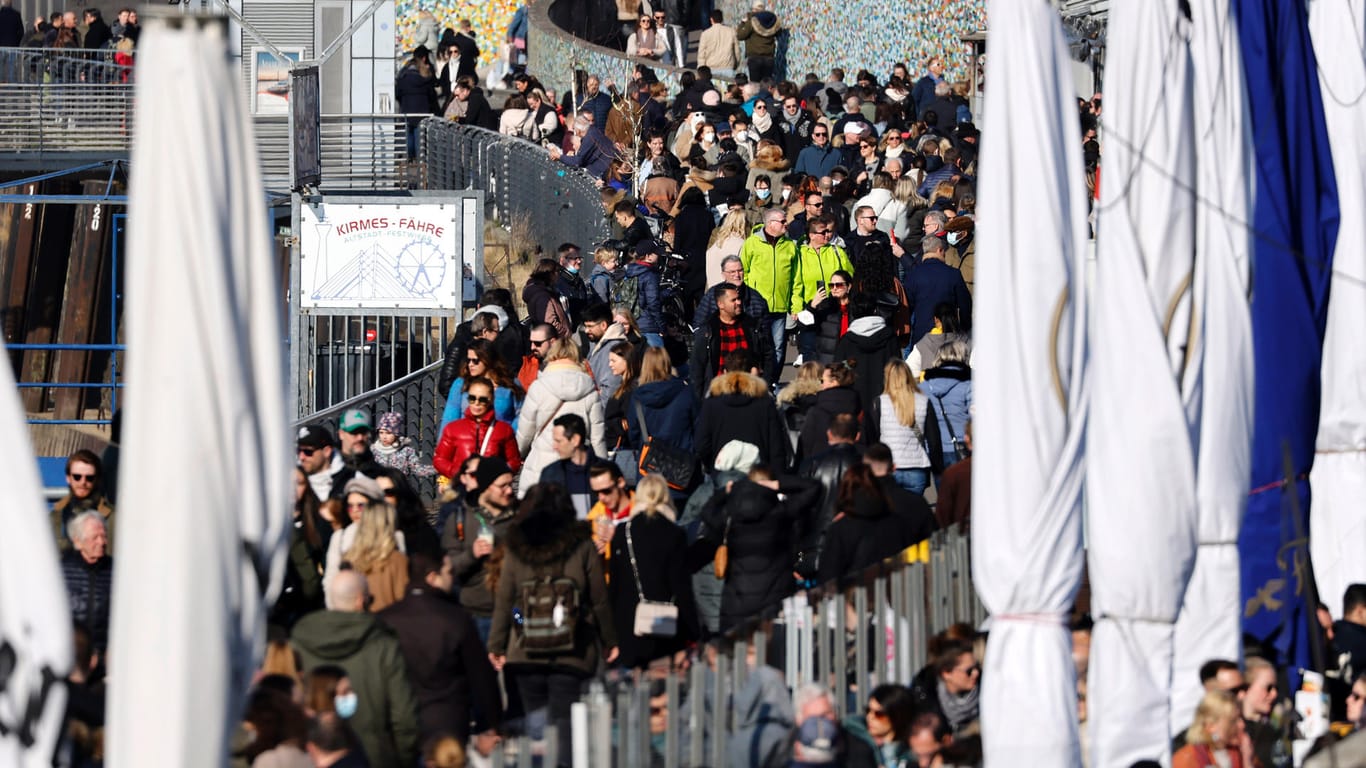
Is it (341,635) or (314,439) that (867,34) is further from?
(341,635)

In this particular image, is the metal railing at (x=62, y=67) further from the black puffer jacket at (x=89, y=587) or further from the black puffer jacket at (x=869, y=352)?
the black puffer jacket at (x=89, y=587)

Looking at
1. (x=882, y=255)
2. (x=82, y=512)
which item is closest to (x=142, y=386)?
(x=82, y=512)

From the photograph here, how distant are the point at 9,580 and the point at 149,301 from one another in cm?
112

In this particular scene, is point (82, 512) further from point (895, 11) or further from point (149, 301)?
point (895, 11)

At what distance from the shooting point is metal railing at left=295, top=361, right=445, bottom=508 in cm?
1802

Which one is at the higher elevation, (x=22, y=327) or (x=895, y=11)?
(x=895, y=11)

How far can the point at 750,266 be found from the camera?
60.2 feet

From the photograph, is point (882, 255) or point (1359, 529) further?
point (882, 255)

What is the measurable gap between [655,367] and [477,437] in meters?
1.18

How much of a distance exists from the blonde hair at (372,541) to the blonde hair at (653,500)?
4.11ft

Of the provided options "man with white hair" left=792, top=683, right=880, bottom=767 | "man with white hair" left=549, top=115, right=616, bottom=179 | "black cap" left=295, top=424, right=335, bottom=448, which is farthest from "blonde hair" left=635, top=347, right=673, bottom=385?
"man with white hair" left=549, top=115, right=616, bottom=179

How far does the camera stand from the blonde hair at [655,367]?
1492cm

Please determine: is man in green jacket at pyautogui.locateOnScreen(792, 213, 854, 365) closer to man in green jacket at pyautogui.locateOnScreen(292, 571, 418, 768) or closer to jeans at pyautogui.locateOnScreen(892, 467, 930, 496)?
jeans at pyautogui.locateOnScreen(892, 467, 930, 496)

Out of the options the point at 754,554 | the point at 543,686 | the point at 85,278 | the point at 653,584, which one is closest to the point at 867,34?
A: the point at 85,278
